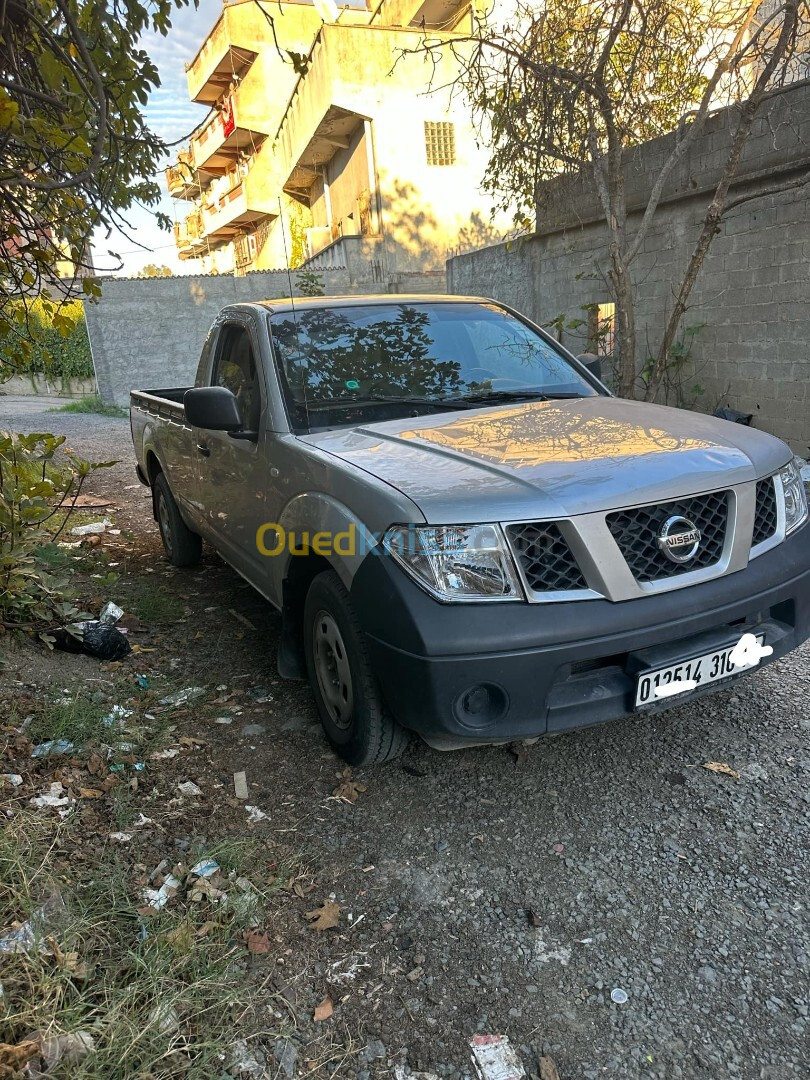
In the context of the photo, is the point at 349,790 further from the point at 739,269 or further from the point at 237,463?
the point at 739,269

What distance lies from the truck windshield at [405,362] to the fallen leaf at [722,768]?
1.73 meters

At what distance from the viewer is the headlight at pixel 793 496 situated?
8.77 ft

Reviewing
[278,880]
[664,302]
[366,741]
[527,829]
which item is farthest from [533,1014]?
[664,302]

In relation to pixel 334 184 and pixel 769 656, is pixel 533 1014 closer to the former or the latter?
pixel 769 656

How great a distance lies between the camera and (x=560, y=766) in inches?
109

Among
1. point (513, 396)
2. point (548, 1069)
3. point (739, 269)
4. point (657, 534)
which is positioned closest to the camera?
point (548, 1069)

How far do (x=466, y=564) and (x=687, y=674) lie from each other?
32.4 inches

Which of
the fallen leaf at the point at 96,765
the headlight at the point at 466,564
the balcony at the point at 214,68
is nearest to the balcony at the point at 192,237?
the balcony at the point at 214,68

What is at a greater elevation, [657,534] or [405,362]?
[405,362]

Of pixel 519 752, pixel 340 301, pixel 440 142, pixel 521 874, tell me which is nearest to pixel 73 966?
pixel 521 874

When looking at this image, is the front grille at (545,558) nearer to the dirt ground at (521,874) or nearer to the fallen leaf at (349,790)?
the dirt ground at (521,874)

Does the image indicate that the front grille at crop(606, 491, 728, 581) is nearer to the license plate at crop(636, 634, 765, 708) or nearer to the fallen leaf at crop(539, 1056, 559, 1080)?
the license plate at crop(636, 634, 765, 708)

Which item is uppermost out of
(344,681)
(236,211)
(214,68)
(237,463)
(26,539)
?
(214,68)

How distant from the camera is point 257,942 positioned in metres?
2.01
